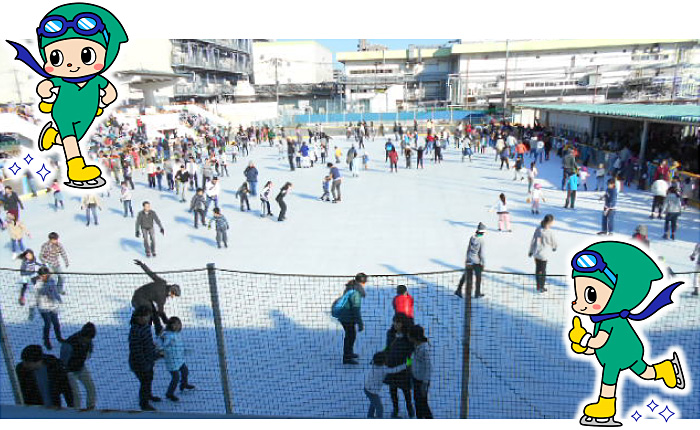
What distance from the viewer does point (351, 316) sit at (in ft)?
18.7

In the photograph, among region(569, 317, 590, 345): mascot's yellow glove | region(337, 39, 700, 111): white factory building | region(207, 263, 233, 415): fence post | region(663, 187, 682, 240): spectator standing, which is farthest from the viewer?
region(337, 39, 700, 111): white factory building

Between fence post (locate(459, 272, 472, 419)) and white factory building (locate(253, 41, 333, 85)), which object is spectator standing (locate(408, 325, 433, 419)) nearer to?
fence post (locate(459, 272, 472, 419))

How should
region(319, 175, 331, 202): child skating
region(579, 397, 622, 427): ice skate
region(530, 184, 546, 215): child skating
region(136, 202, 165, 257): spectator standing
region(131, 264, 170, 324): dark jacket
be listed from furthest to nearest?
region(319, 175, 331, 202): child skating
region(530, 184, 546, 215): child skating
region(136, 202, 165, 257): spectator standing
region(131, 264, 170, 324): dark jacket
region(579, 397, 622, 427): ice skate

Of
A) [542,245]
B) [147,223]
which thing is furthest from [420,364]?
[147,223]

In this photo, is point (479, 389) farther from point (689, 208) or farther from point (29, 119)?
point (29, 119)

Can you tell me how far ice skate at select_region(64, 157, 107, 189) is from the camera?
4.78 m

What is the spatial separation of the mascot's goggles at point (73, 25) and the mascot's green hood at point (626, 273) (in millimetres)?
4751

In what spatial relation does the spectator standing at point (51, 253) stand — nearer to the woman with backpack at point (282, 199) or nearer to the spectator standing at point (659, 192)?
the woman with backpack at point (282, 199)

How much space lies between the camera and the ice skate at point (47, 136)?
462 centimetres

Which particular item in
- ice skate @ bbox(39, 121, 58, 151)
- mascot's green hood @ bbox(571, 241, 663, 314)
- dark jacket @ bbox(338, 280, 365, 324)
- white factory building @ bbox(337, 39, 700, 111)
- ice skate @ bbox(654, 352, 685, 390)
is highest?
white factory building @ bbox(337, 39, 700, 111)

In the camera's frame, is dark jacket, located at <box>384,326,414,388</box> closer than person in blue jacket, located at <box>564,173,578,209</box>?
Yes

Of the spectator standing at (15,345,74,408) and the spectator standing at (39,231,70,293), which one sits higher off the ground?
the spectator standing at (39,231,70,293)

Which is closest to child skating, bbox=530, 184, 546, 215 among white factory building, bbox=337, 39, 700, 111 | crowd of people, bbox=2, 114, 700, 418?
crowd of people, bbox=2, 114, 700, 418

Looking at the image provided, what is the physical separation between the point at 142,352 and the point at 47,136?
2361 millimetres
